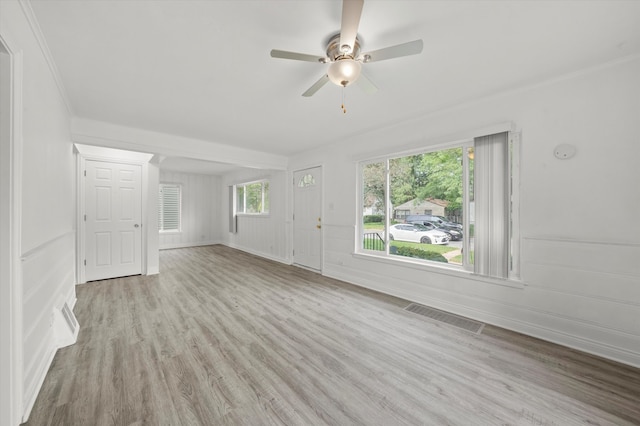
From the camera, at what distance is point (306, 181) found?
5301 mm

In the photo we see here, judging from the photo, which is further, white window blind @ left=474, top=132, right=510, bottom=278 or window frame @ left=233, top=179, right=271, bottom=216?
window frame @ left=233, top=179, right=271, bottom=216

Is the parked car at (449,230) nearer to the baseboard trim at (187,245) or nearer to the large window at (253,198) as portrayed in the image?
the large window at (253,198)

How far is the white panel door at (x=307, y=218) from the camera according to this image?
4994 mm

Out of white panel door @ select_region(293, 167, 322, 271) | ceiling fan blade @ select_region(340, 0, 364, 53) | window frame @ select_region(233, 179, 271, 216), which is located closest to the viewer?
ceiling fan blade @ select_region(340, 0, 364, 53)

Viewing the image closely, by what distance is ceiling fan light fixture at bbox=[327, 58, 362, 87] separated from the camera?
5.65 ft

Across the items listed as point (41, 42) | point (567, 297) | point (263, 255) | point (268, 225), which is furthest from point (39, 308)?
point (263, 255)

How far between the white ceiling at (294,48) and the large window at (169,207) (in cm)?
487

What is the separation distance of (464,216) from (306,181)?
3.16 metres

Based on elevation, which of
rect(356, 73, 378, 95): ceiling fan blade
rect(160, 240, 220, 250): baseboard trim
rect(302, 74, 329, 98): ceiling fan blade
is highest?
rect(356, 73, 378, 95): ceiling fan blade

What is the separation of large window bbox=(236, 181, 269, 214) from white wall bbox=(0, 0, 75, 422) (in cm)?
433

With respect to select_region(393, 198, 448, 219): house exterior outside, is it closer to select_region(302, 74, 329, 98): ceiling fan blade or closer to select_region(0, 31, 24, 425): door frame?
select_region(302, 74, 329, 98): ceiling fan blade

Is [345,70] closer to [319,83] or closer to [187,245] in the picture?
[319,83]

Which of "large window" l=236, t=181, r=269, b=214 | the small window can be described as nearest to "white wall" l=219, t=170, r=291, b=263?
"large window" l=236, t=181, r=269, b=214

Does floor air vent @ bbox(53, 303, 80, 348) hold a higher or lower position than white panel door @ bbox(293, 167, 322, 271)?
lower
